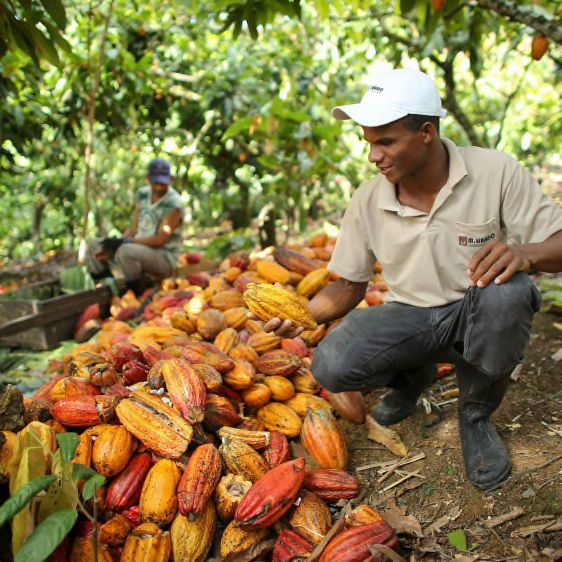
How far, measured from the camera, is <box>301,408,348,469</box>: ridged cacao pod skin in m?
2.01

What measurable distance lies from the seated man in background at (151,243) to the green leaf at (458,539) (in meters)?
3.93

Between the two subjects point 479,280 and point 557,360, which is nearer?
point 479,280

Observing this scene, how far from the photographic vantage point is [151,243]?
16.6 feet

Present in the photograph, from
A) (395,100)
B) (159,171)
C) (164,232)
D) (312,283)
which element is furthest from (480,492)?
(159,171)

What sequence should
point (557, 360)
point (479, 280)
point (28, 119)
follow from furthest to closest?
point (28, 119) < point (557, 360) < point (479, 280)

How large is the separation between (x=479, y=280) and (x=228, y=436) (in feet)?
3.36

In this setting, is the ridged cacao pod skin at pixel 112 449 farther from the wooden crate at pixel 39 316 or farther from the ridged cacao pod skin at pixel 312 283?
the wooden crate at pixel 39 316

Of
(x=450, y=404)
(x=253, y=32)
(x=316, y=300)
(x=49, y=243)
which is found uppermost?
(x=253, y=32)

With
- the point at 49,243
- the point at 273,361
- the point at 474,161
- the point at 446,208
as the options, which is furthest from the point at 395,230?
the point at 49,243

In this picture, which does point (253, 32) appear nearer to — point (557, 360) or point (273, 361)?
point (273, 361)

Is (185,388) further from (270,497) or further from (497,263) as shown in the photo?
(497,263)

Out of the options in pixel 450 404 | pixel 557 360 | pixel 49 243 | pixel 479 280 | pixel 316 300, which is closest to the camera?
pixel 479 280

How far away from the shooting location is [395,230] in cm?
200

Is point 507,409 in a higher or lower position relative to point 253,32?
lower
